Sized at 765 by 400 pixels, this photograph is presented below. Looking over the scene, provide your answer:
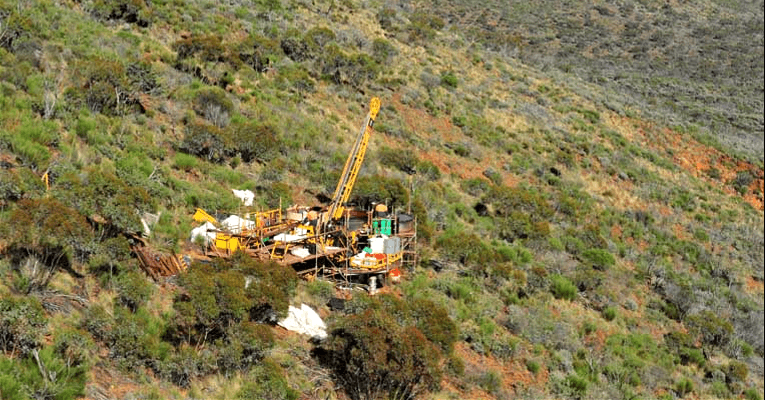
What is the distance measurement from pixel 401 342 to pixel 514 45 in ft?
187

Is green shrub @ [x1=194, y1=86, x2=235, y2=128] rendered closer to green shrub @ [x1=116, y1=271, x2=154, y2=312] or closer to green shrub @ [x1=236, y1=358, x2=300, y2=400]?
green shrub @ [x1=116, y1=271, x2=154, y2=312]

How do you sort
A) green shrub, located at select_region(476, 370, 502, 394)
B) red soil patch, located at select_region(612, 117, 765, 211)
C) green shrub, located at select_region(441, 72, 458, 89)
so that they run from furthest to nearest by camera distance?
red soil patch, located at select_region(612, 117, 765, 211), green shrub, located at select_region(441, 72, 458, 89), green shrub, located at select_region(476, 370, 502, 394)

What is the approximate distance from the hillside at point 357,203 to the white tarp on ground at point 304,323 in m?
0.21

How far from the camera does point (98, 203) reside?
13.7 meters

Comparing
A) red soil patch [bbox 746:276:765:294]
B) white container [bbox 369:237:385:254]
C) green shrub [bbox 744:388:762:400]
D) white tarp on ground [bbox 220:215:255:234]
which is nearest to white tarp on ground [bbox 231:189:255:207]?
white tarp on ground [bbox 220:215:255:234]

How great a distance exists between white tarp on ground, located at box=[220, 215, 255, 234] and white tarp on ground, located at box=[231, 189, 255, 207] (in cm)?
205

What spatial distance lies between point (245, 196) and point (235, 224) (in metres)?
3.14

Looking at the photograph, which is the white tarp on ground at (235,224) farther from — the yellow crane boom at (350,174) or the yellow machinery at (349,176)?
the yellow crane boom at (350,174)

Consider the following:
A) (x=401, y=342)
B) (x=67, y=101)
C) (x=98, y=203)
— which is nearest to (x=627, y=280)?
(x=401, y=342)

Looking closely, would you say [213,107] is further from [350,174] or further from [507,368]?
[507,368]

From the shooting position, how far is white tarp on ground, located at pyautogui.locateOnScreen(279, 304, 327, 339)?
13.5m

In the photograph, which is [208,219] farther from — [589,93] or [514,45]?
[514,45]

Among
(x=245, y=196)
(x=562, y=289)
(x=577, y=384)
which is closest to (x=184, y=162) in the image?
(x=245, y=196)

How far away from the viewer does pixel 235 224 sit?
16.9m
